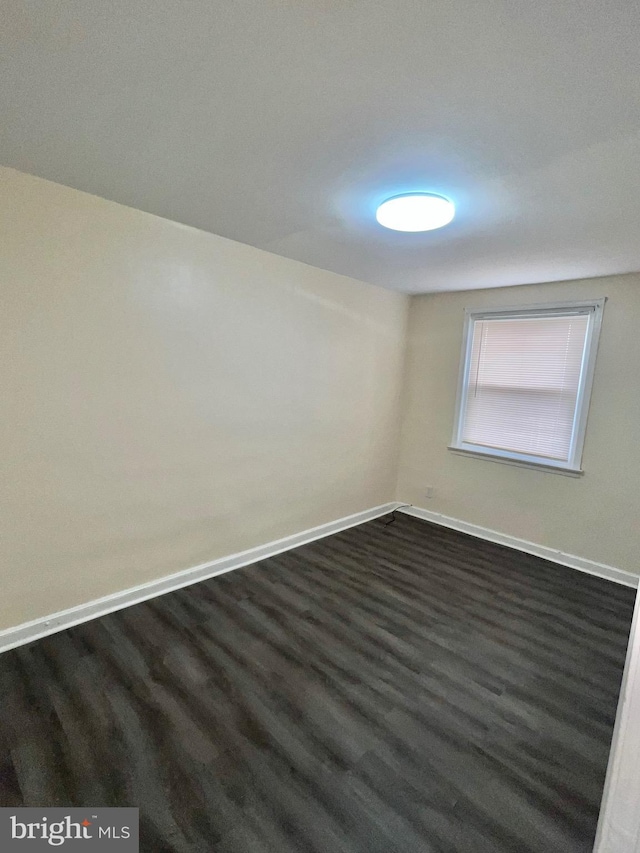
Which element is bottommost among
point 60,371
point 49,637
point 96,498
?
point 49,637

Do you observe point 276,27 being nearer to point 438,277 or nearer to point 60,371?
point 60,371

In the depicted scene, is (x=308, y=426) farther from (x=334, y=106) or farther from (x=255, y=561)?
(x=334, y=106)

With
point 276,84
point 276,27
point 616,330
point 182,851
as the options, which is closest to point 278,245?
point 276,84

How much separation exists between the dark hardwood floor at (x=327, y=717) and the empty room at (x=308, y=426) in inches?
0.6

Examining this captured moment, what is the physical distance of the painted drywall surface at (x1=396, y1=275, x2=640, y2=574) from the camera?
3.11 m

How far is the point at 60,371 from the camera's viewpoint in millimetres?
2135

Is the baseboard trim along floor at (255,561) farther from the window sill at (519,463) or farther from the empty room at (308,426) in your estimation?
the window sill at (519,463)

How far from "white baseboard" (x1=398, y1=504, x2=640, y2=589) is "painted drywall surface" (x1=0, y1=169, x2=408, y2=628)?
4.30 ft

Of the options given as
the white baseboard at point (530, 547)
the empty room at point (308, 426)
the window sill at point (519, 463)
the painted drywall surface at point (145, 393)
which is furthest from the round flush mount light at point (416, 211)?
the white baseboard at point (530, 547)

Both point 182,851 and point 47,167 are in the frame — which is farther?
point 47,167

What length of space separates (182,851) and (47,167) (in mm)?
2760

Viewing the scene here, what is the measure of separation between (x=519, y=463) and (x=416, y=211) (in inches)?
104

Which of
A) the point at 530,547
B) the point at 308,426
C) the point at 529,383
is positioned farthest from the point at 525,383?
the point at 308,426

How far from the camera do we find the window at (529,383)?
A: 3320 millimetres
